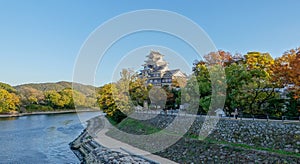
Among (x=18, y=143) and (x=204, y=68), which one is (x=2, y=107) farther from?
(x=204, y=68)

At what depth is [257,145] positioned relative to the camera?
9727mm

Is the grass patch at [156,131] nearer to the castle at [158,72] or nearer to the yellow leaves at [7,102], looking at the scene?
the castle at [158,72]

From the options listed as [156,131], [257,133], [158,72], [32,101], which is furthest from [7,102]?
[257,133]

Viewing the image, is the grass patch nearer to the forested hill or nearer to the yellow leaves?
the forested hill

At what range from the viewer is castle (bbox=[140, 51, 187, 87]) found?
90.0ft

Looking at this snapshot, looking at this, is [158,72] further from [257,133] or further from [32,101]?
[32,101]

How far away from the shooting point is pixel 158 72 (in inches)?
1160

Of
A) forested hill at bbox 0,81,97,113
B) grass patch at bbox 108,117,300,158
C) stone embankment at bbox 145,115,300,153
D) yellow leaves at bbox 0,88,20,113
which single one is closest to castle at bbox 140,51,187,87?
grass patch at bbox 108,117,300,158

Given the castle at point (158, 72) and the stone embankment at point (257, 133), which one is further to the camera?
the castle at point (158, 72)

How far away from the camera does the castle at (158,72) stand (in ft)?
90.0

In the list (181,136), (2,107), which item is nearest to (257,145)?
(181,136)

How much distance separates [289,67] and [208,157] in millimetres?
6364

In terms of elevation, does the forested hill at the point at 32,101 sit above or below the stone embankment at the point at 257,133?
above

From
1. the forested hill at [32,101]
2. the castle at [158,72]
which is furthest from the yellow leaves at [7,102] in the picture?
the castle at [158,72]
